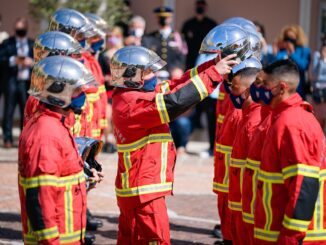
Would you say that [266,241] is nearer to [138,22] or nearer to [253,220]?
[253,220]

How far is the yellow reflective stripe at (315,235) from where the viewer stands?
17.4ft

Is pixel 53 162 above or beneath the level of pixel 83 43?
beneath

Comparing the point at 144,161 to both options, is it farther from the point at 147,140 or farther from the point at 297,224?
the point at 297,224

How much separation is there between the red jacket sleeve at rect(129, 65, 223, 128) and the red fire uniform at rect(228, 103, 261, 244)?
0.65 metres

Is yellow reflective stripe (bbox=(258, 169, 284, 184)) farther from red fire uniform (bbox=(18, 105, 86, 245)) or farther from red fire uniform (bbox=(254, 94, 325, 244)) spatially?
red fire uniform (bbox=(18, 105, 86, 245))

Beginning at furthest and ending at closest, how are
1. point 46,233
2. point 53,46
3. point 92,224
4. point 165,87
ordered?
point 92,224
point 53,46
point 165,87
point 46,233

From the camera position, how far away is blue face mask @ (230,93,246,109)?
704 cm

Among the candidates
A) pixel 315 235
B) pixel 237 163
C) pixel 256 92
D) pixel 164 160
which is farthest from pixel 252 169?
pixel 237 163

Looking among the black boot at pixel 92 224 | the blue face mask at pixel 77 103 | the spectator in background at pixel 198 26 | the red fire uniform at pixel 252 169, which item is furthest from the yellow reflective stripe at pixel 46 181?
the spectator in background at pixel 198 26

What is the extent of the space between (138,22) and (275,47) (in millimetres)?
2480

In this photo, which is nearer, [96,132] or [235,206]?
[235,206]

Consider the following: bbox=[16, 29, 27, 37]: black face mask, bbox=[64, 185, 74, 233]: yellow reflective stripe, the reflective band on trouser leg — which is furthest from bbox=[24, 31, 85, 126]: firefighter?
bbox=[16, 29, 27, 37]: black face mask

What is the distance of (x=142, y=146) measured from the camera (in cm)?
632

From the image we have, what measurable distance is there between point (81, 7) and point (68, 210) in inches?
394
